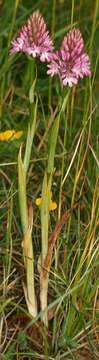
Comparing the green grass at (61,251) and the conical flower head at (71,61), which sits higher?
the conical flower head at (71,61)

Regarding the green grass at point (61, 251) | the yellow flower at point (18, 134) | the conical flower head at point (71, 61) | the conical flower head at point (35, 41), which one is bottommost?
the green grass at point (61, 251)

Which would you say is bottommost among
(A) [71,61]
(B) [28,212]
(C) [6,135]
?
(B) [28,212]

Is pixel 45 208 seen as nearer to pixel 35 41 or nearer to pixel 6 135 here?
pixel 35 41

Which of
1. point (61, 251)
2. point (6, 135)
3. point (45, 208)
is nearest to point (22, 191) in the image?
point (45, 208)

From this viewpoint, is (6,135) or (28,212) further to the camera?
(6,135)

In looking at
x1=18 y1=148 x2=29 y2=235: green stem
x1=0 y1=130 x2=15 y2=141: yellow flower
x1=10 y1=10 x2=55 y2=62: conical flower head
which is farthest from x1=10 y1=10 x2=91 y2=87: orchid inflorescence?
x1=0 y1=130 x2=15 y2=141: yellow flower

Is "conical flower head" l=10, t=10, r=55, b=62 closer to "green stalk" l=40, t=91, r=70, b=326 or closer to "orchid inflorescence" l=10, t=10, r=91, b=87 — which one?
"orchid inflorescence" l=10, t=10, r=91, b=87

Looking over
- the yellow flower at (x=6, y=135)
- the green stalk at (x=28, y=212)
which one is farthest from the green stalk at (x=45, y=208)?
the yellow flower at (x=6, y=135)

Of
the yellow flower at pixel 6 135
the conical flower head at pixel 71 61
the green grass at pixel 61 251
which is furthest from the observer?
the yellow flower at pixel 6 135

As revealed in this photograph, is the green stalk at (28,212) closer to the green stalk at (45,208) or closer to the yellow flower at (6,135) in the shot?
the green stalk at (45,208)
